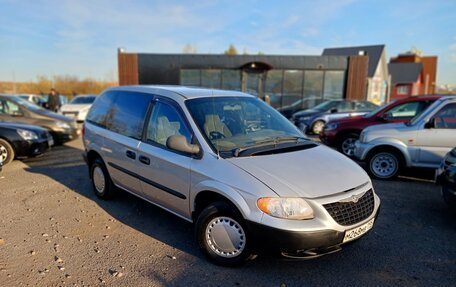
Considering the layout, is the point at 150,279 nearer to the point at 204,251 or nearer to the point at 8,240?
the point at 204,251

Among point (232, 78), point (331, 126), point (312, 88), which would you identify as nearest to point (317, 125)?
point (331, 126)

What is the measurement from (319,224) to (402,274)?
1.15 m

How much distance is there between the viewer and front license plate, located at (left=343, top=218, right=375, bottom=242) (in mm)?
3008

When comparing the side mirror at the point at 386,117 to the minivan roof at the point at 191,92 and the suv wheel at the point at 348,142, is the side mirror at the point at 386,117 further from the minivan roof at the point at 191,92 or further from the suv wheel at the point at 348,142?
the minivan roof at the point at 191,92

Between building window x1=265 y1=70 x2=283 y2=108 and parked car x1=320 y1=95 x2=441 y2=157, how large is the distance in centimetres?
1187

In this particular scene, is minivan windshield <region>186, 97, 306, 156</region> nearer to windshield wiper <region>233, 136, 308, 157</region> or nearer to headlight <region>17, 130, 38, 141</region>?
windshield wiper <region>233, 136, 308, 157</region>

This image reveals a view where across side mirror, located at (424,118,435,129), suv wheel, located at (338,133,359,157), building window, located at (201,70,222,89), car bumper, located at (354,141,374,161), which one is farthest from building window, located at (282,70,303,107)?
side mirror, located at (424,118,435,129)

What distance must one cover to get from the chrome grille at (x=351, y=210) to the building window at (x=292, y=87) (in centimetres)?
1839

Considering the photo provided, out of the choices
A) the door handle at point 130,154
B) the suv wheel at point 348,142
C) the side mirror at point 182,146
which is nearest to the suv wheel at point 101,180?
the door handle at point 130,154

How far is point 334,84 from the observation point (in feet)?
69.0

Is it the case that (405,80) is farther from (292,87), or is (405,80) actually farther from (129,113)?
(129,113)

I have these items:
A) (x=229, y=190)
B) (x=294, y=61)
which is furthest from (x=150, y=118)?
(x=294, y=61)

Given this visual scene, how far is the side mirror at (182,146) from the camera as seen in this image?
345 cm

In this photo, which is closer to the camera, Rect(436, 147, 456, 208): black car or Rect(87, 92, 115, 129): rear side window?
Rect(436, 147, 456, 208): black car
